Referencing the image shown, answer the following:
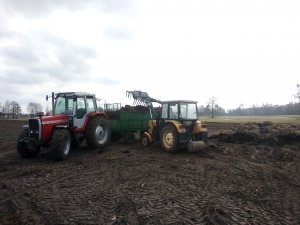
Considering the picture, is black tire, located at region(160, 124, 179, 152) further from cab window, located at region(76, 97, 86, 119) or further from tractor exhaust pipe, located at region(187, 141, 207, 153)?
cab window, located at region(76, 97, 86, 119)

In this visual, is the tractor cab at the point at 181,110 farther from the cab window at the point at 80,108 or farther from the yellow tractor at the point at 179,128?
the cab window at the point at 80,108

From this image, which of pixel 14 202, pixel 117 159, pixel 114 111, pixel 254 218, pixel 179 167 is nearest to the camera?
pixel 254 218

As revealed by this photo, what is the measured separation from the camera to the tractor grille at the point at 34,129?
11.6 meters

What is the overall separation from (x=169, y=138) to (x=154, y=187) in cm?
563

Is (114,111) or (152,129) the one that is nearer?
(152,129)

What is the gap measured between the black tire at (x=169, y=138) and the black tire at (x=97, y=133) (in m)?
2.58

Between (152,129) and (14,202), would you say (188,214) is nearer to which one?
(14,202)

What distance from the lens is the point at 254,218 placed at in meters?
5.84

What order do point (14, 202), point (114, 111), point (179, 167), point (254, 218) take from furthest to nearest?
point (114, 111)
point (179, 167)
point (14, 202)
point (254, 218)

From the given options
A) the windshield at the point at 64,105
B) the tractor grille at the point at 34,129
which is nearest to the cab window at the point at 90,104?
the windshield at the point at 64,105

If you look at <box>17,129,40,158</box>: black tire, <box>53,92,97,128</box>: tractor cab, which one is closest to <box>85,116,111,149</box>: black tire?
<box>53,92,97,128</box>: tractor cab

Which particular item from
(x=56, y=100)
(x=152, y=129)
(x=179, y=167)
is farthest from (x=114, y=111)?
(x=179, y=167)

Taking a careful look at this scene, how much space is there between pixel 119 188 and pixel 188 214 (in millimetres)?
2301

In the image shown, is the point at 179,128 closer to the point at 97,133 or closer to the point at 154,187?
the point at 97,133
